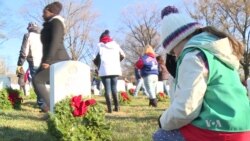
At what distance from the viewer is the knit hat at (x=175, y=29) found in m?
3.28

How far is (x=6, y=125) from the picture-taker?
6984mm

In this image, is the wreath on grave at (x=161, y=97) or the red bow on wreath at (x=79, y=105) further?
the wreath on grave at (x=161, y=97)

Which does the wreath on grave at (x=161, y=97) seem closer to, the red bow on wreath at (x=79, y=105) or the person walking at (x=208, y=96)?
the red bow on wreath at (x=79, y=105)

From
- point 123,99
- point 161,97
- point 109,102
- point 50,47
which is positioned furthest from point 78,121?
point 161,97

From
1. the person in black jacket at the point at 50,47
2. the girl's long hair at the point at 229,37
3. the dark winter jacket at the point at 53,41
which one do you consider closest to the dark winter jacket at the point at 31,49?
the person in black jacket at the point at 50,47

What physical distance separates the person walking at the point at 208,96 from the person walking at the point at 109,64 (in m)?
6.33

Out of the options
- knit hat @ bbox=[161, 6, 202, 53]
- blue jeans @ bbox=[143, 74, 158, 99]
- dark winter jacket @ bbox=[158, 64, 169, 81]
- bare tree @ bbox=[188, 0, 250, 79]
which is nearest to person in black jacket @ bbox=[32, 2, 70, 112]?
knit hat @ bbox=[161, 6, 202, 53]

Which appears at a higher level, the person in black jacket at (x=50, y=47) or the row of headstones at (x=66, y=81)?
the person in black jacket at (x=50, y=47)

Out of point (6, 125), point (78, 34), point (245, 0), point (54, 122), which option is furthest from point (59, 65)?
point (78, 34)

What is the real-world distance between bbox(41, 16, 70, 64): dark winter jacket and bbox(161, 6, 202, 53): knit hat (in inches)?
151

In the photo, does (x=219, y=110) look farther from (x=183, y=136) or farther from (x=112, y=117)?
(x=112, y=117)

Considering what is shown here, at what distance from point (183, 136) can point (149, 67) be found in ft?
28.4

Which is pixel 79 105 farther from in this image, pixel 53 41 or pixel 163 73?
pixel 163 73

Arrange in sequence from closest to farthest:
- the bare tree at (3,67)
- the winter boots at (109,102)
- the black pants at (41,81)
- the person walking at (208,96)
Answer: the person walking at (208,96) < the black pants at (41,81) < the winter boots at (109,102) < the bare tree at (3,67)
